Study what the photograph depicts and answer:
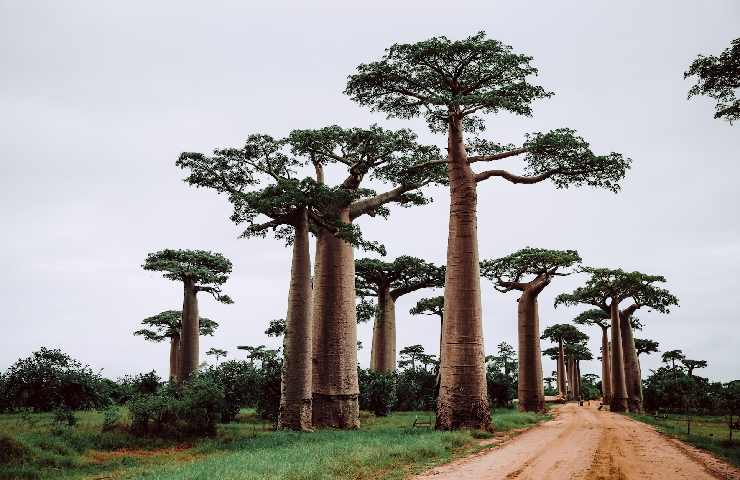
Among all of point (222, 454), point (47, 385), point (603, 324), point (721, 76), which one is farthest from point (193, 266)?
point (603, 324)

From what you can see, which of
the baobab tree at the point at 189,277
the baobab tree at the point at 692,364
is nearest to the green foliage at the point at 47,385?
the baobab tree at the point at 189,277

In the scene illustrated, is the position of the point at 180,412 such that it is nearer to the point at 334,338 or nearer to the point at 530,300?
the point at 334,338

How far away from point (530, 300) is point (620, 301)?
7801 millimetres

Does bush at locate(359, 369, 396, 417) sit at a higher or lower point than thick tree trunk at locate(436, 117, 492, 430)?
lower

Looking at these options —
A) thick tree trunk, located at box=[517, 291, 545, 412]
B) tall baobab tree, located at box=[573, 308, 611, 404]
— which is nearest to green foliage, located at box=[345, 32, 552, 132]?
thick tree trunk, located at box=[517, 291, 545, 412]

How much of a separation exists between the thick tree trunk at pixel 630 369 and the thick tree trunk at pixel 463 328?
63.2 ft

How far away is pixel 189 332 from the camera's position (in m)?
24.2

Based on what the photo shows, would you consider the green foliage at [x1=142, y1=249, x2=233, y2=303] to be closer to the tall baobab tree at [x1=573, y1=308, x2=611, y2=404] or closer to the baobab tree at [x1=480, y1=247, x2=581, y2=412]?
the baobab tree at [x1=480, y1=247, x2=581, y2=412]

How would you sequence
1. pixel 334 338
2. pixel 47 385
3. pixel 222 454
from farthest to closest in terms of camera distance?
pixel 47 385
pixel 334 338
pixel 222 454

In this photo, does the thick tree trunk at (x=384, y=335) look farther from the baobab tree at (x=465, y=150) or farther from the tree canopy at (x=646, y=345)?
the tree canopy at (x=646, y=345)

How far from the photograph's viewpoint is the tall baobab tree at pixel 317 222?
14.8 m

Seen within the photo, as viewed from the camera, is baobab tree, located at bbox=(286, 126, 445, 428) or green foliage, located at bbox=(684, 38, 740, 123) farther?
baobab tree, located at bbox=(286, 126, 445, 428)

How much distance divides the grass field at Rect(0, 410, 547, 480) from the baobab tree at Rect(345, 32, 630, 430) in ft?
5.41

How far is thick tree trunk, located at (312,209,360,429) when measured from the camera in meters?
16.1
